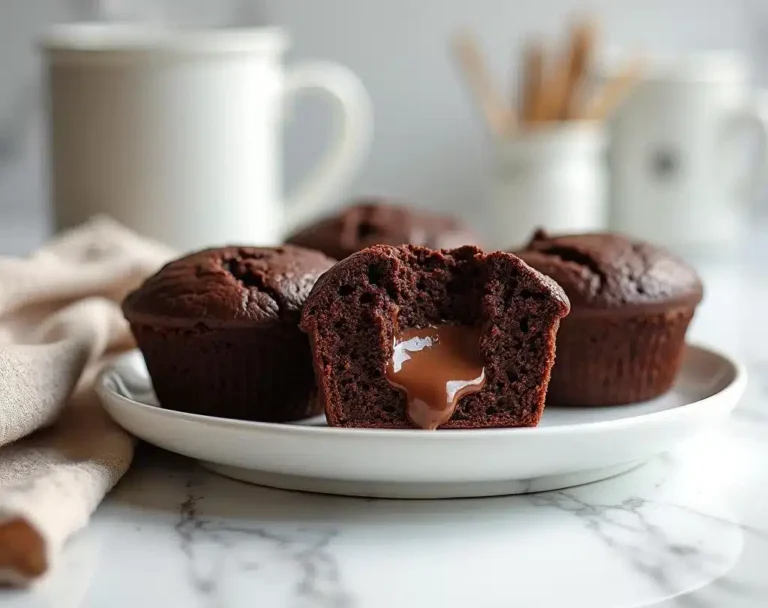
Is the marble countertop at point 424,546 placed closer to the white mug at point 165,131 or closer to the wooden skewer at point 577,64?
the white mug at point 165,131

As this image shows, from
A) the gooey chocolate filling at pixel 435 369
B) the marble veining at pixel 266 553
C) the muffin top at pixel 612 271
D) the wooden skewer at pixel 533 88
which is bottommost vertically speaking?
the marble veining at pixel 266 553

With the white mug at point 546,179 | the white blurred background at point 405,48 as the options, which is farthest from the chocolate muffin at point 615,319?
the white blurred background at point 405,48

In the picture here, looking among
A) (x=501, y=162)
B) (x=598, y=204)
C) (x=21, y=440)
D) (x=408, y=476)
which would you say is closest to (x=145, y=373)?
(x=21, y=440)

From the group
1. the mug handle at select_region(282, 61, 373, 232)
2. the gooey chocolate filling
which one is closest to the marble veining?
the gooey chocolate filling

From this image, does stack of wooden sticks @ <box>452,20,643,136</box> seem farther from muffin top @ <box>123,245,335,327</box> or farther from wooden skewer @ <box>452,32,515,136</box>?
muffin top @ <box>123,245,335,327</box>

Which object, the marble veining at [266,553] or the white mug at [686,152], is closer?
the marble veining at [266,553]
